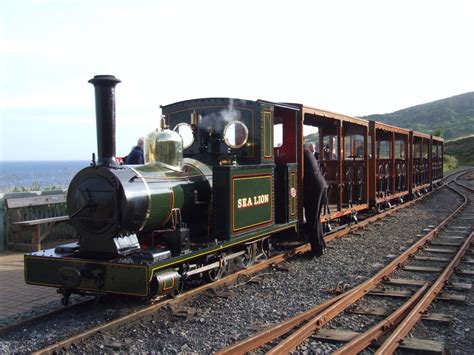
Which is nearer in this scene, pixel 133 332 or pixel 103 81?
pixel 133 332

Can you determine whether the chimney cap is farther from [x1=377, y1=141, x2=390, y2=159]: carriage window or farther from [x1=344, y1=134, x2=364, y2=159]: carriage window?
[x1=377, y1=141, x2=390, y2=159]: carriage window

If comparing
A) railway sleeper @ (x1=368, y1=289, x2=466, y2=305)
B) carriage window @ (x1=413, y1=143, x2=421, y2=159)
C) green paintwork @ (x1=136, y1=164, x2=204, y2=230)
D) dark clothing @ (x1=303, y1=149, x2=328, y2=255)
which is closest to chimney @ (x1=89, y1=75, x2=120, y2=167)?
green paintwork @ (x1=136, y1=164, x2=204, y2=230)

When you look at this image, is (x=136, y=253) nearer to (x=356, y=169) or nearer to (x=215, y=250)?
(x=215, y=250)

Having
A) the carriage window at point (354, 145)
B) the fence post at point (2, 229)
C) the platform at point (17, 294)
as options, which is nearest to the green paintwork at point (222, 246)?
the platform at point (17, 294)

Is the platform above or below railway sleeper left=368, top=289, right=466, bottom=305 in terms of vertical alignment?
above

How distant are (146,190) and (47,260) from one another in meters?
1.34

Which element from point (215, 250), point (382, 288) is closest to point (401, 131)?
point (382, 288)

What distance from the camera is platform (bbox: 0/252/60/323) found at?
18.3 ft

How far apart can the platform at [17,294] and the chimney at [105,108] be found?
77.2 inches

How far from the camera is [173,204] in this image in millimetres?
5746

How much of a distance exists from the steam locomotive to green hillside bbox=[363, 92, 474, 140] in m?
103

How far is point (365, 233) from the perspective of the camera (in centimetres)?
1085

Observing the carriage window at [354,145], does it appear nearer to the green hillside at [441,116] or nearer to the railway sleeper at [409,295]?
the railway sleeper at [409,295]

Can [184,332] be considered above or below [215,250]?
below
